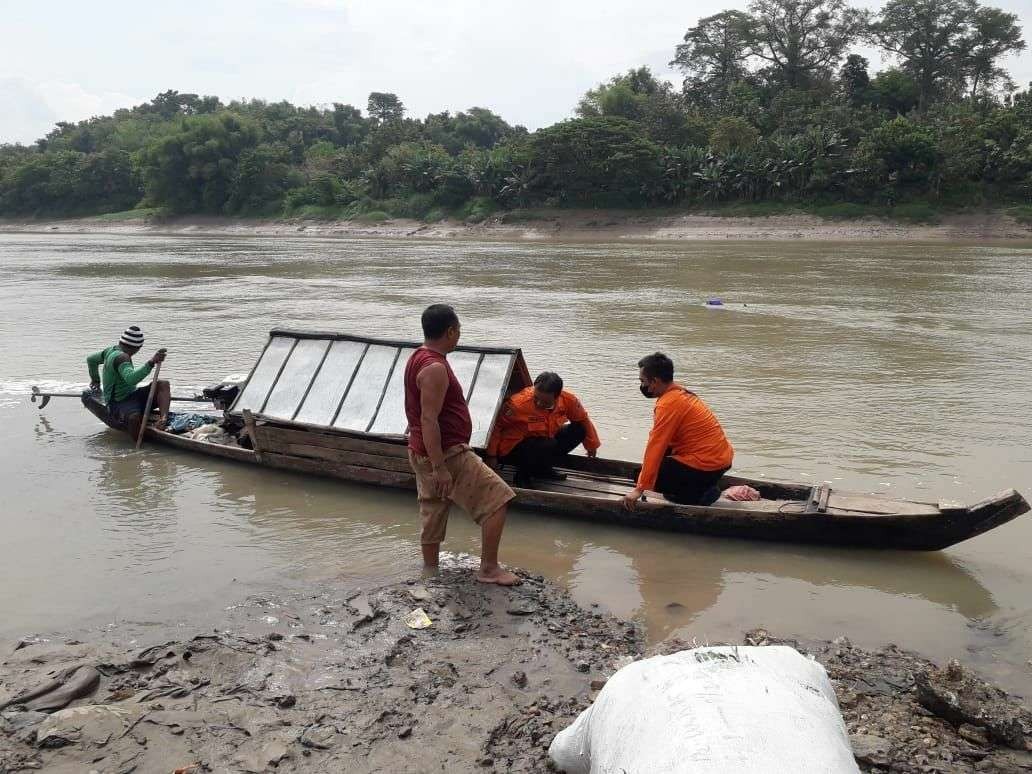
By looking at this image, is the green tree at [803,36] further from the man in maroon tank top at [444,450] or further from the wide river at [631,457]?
the man in maroon tank top at [444,450]

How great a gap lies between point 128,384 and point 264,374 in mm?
1602

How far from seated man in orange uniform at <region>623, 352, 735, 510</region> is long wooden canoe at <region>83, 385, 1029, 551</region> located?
5.1 inches

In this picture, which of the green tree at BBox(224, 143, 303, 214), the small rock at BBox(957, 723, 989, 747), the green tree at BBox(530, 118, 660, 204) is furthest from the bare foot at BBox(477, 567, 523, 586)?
the green tree at BBox(224, 143, 303, 214)

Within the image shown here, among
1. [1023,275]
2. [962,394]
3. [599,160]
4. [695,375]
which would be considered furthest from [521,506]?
[599,160]

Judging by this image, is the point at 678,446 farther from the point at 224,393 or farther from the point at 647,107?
the point at 647,107

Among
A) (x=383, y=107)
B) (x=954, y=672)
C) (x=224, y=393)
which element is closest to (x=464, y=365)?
(x=224, y=393)

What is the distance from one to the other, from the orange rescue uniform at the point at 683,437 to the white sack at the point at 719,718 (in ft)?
9.04

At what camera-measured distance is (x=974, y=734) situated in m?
3.13

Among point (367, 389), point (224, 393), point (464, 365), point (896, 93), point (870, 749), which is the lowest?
point (870, 749)

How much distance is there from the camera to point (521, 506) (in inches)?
238

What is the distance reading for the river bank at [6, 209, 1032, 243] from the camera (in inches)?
1453

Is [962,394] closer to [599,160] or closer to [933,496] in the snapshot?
[933,496]

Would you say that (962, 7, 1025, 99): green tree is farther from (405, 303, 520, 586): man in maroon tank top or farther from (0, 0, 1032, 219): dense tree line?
(405, 303, 520, 586): man in maroon tank top

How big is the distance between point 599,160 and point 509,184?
6261mm
